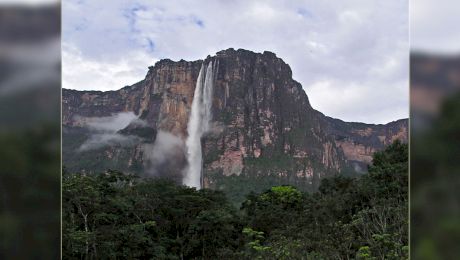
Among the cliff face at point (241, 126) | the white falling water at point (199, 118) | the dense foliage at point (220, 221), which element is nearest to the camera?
the dense foliage at point (220, 221)

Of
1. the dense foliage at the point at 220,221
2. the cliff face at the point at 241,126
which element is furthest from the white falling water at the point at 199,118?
the dense foliage at the point at 220,221

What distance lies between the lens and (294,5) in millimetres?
15352

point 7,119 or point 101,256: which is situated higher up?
point 7,119

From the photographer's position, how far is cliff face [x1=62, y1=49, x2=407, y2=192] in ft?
49.2

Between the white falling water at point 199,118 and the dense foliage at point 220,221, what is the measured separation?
756cm

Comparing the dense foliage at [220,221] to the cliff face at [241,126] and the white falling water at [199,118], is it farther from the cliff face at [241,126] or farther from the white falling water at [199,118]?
the white falling water at [199,118]

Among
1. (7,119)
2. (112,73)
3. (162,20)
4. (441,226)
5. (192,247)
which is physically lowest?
(192,247)

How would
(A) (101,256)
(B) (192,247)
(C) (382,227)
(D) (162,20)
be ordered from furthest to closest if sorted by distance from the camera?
(D) (162,20) < (B) (192,247) < (A) (101,256) < (C) (382,227)

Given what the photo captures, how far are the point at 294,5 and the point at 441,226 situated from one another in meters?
15.2

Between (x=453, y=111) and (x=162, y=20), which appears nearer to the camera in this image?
(x=453, y=111)

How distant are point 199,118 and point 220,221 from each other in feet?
37.3

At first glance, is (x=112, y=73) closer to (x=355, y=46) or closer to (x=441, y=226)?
(x=355, y=46)

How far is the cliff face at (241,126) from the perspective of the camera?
49.2 ft

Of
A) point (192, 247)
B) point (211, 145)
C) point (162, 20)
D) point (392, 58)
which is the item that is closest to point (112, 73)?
point (162, 20)
